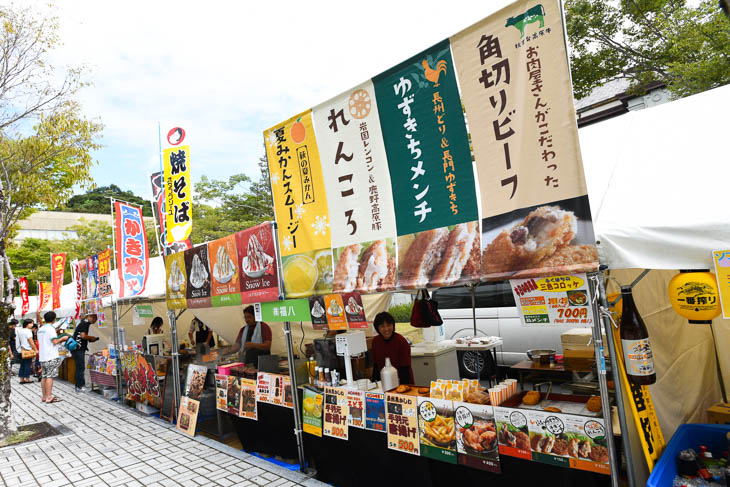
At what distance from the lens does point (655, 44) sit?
12219mm

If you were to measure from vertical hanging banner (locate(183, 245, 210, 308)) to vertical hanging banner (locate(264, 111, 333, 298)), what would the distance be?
1859mm

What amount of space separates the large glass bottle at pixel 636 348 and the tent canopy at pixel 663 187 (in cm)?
37

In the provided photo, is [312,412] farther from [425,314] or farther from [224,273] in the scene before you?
[224,273]

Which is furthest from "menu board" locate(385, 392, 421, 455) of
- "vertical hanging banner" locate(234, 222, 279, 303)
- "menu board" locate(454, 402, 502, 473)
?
"vertical hanging banner" locate(234, 222, 279, 303)

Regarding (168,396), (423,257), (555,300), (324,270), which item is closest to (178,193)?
(168,396)

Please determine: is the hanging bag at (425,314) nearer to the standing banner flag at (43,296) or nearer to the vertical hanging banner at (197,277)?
the vertical hanging banner at (197,277)

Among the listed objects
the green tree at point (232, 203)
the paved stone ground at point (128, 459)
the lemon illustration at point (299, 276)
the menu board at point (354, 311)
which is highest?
the green tree at point (232, 203)

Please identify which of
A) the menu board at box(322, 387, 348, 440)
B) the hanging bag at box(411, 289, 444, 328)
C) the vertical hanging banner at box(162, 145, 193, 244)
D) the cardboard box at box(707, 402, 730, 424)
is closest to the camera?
the cardboard box at box(707, 402, 730, 424)

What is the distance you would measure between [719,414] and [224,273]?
5.39 m

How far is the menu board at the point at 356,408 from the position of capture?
3922mm

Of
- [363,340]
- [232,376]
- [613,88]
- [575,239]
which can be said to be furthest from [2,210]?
[613,88]

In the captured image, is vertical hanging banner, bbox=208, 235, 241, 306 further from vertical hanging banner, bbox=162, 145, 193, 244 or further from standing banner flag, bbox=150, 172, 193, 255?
vertical hanging banner, bbox=162, 145, 193, 244

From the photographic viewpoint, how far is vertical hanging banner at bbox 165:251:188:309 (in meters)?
6.52

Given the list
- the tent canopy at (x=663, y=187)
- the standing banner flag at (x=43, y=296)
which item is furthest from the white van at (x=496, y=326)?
the standing banner flag at (x=43, y=296)
